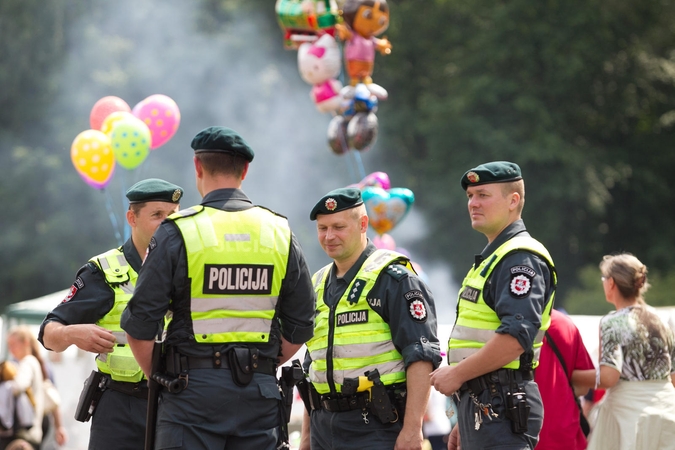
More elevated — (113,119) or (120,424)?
(113,119)

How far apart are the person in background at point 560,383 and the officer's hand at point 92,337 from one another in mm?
2179

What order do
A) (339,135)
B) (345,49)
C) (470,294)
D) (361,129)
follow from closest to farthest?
(470,294), (361,129), (345,49), (339,135)

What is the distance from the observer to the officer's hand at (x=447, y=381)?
13.2ft

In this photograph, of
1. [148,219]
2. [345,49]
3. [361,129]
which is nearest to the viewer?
[148,219]

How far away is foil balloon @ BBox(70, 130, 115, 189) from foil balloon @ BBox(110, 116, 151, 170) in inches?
6.5

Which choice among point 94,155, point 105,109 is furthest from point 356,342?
point 105,109

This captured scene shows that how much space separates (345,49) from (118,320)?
8.07 meters

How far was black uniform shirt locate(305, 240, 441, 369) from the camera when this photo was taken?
4.26 meters

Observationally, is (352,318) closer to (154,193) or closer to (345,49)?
(154,193)

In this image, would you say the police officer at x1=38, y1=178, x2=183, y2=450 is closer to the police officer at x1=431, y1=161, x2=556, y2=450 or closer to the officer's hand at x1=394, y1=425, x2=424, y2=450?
the officer's hand at x1=394, y1=425, x2=424, y2=450

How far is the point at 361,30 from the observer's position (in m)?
11.7

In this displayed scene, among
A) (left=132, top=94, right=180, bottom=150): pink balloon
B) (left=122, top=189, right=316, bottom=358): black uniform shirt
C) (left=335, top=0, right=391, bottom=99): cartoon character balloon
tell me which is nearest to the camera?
(left=122, top=189, right=316, bottom=358): black uniform shirt

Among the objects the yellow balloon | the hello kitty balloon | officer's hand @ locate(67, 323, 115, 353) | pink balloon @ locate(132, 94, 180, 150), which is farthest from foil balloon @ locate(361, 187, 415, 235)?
officer's hand @ locate(67, 323, 115, 353)

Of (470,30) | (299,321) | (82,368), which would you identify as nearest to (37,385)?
(82,368)
